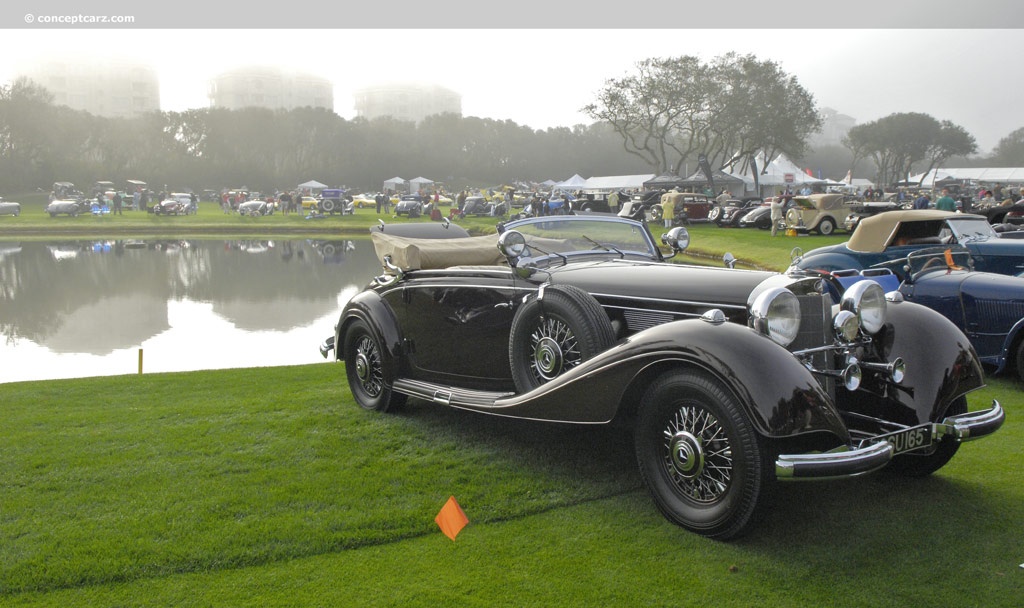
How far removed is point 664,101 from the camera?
62219mm

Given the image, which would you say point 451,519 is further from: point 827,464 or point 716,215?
point 716,215

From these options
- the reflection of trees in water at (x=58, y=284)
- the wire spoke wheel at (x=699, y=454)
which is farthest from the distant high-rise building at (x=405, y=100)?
the wire spoke wheel at (x=699, y=454)

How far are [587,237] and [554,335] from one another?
1.38 meters

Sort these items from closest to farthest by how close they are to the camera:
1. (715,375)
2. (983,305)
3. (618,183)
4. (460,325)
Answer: (715,375), (460,325), (983,305), (618,183)

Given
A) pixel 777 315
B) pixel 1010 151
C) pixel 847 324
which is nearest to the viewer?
pixel 777 315

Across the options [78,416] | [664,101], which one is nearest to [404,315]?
[78,416]

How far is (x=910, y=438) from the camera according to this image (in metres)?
3.94

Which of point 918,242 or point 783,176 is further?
point 783,176

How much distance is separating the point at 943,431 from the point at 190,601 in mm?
3748

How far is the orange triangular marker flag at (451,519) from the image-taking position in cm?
405

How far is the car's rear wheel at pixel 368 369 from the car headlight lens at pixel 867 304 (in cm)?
339

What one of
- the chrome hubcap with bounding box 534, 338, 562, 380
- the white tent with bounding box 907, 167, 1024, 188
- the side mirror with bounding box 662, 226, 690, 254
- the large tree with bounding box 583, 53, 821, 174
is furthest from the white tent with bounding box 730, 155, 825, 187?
the chrome hubcap with bounding box 534, 338, 562, 380

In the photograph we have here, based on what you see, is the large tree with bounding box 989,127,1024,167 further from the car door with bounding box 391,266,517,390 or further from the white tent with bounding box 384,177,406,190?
the car door with bounding box 391,266,517,390

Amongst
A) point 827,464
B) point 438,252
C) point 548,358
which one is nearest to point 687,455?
point 827,464
